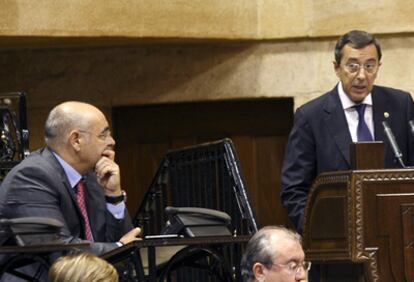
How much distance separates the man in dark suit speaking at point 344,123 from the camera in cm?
701

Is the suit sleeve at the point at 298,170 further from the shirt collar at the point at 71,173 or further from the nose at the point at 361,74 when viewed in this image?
the shirt collar at the point at 71,173

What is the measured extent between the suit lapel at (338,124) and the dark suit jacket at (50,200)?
1.23m

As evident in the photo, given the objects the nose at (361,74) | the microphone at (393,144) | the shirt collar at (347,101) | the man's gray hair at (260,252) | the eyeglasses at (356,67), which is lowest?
the man's gray hair at (260,252)

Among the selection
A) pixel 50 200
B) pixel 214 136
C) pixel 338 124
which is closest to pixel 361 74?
pixel 338 124

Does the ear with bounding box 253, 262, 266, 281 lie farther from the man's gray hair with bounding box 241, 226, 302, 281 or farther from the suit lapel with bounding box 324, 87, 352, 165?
the suit lapel with bounding box 324, 87, 352, 165

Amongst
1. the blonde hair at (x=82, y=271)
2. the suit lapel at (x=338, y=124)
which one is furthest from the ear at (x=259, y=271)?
the suit lapel at (x=338, y=124)

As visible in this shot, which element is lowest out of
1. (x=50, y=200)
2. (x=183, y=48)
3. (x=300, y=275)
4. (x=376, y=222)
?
(x=300, y=275)

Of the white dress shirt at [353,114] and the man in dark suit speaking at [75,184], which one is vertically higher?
the white dress shirt at [353,114]

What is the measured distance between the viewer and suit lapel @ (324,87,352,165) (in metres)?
7.00

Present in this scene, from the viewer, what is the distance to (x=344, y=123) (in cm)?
706

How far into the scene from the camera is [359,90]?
277 inches

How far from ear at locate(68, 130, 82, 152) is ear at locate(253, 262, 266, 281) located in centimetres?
127

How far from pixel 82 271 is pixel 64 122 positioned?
5.44ft

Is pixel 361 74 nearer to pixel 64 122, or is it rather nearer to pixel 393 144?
pixel 393 144
